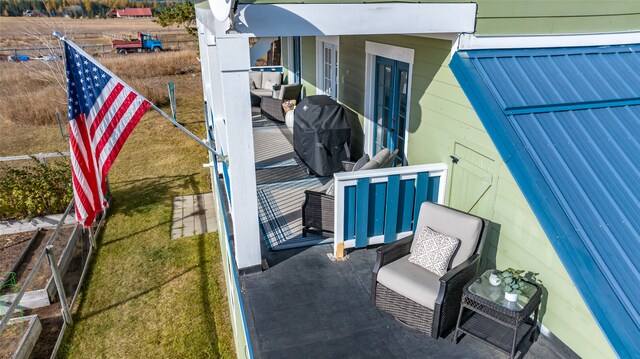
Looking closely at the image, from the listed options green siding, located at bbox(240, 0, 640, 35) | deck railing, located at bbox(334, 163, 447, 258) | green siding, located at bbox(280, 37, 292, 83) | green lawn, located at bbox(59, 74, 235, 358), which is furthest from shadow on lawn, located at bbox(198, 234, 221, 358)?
green siding, located at bbox(280, 37, 292, 83)

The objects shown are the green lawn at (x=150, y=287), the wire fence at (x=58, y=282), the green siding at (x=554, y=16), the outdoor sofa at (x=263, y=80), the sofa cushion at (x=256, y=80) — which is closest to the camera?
the green siding at (x=554, y=16)

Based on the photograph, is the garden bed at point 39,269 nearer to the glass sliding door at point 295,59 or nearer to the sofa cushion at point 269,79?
the sofa cushion at point 269,79

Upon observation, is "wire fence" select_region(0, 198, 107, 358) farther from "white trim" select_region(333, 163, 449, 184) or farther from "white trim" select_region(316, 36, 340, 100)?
"white trim" select_region(316, 36, 340, 100)

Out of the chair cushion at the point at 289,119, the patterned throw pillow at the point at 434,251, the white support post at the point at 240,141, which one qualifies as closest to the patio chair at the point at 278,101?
the chair cushion at the point at 289,119

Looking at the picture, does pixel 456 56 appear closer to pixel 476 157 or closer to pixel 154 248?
pixel 476 157

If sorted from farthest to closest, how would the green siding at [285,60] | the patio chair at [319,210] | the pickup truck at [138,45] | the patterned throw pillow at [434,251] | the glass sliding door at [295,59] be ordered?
the pickup truck at [138,45] → the green siding at [285,60] → the glass sliding door at [295,59] → the patio chair at [319,210] → the patterned throw pillow at [434,251]

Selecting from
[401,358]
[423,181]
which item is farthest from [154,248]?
[401,358]
